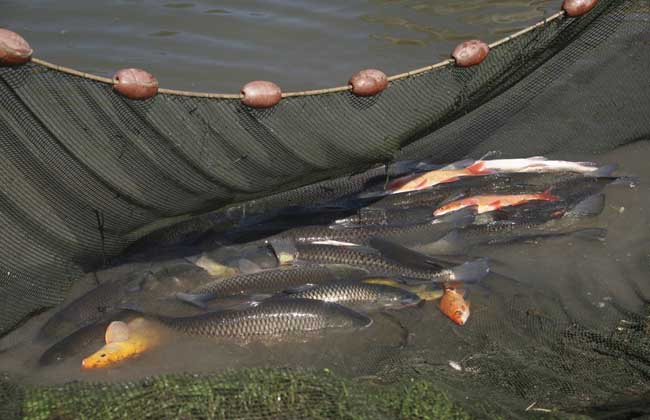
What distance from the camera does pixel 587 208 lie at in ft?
15.4

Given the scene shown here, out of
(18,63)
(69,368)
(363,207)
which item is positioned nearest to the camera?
(18,63)

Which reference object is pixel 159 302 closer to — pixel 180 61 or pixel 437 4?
pixel 180 61

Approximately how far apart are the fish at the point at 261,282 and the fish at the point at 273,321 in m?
0.21

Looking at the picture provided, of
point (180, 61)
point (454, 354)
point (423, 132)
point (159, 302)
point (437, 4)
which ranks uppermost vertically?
point (437, 4)

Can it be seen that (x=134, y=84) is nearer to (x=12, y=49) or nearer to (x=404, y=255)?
(x=12, y=49)

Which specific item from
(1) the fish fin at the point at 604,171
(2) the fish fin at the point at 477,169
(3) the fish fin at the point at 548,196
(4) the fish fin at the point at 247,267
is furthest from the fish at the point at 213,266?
(1) the fish fin at the point at 604,171

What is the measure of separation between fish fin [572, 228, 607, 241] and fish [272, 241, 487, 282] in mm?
777

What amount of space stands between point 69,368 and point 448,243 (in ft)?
7.47

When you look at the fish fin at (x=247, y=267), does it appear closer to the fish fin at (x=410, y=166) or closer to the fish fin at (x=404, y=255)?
the fish fin at (x=404, y=255)

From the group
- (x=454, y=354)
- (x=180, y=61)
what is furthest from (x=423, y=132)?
(x=180, y=61)

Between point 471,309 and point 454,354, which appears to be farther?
point 471,309

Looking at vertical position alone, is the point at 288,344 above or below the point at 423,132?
below

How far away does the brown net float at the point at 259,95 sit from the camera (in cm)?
336

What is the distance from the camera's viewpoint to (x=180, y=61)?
24.1 ft
